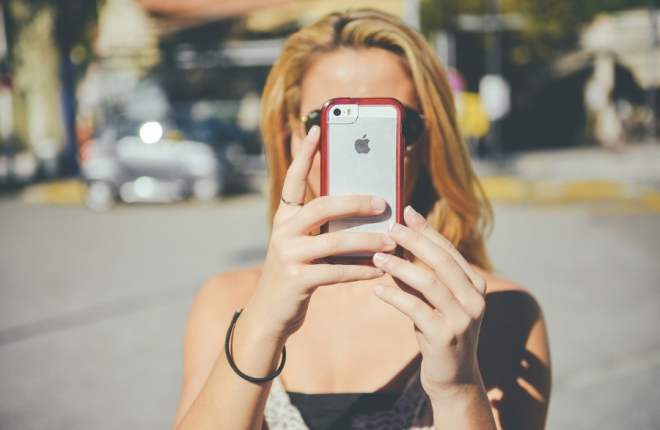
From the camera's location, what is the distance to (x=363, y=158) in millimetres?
1096

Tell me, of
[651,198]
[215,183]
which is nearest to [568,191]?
[651,198]

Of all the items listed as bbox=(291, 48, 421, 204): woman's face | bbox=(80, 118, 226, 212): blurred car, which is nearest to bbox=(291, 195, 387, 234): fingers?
bbox=(291, 48, 421, 204): woman's face

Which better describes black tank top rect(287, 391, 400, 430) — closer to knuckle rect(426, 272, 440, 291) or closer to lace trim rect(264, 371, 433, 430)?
lace trim rect(264, 371, 433, 430)

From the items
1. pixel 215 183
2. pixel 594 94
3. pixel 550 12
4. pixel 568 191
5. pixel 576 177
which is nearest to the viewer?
pixel 568 191

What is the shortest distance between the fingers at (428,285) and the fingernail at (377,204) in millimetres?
85

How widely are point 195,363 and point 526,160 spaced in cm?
1616

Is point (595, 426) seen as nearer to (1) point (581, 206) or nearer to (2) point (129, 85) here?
(1) point (581, 206)

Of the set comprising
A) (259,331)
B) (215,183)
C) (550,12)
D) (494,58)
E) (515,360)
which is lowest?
(215,183)

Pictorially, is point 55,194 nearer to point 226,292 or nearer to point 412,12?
point 412,12

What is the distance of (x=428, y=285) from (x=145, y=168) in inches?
454

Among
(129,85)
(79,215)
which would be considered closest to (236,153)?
(79,215)

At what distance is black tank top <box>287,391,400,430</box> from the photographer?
1.45 m

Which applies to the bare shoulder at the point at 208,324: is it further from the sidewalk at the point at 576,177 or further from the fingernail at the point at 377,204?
the sidewalk at the point at 576,177

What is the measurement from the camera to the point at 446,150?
63.1 inches
